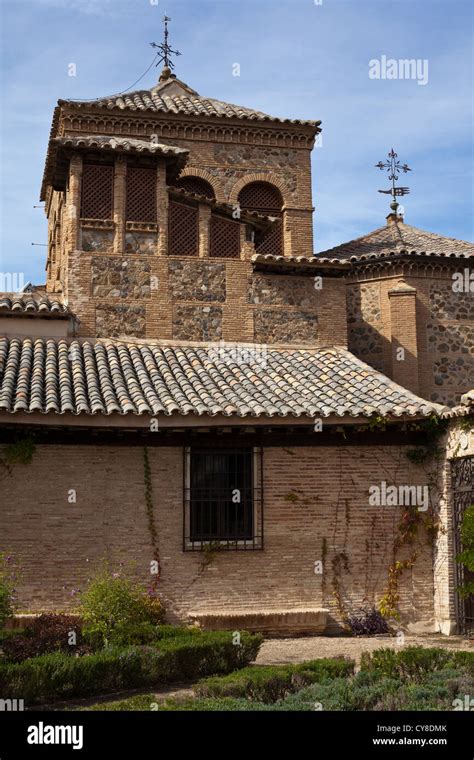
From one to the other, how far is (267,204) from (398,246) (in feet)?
10.3

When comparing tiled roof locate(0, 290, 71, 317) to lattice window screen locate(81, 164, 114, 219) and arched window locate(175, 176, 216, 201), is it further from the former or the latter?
arched window locate(175, 176, 216, 201)

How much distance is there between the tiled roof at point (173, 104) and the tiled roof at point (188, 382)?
21.8ft

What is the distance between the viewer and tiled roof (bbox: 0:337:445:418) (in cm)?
1248

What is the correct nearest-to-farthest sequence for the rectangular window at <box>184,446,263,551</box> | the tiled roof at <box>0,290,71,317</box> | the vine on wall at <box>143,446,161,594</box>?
1. the vine on wall at <box>143,446,161,594</box>
2. the rectangular window at <box>184,446,263,551</box>
3. the tiled roof at <box>0,290,71,317</box>

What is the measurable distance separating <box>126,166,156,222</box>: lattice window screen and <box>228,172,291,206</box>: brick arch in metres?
4.20

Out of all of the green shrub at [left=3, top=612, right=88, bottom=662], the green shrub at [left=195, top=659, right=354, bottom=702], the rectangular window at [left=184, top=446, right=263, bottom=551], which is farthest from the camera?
the rectangular window at [left=184, top=446, right=263, bottom=551]

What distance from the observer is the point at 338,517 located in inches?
532

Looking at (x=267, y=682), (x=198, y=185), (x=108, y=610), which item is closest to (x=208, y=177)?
(x=198, y=185)

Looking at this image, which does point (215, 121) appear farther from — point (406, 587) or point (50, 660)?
point (50, 660)

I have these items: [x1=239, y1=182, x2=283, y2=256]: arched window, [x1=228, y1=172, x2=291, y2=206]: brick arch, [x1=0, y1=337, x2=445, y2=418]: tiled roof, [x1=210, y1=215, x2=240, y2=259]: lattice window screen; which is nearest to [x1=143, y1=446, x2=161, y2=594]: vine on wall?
[x1=0, y1=337, x2=445, y2=418]: tiled roof

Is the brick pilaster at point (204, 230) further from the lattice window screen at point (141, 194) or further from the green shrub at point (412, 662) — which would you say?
the green shrub at point (412, 662)

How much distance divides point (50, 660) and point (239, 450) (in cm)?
534

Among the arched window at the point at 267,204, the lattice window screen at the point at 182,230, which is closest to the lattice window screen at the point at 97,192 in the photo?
the lattice window screen at the point at 182,230

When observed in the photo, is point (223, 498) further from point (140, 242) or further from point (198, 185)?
point (198, 185)
